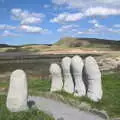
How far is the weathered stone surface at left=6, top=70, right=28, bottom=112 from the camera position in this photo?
1015 inches

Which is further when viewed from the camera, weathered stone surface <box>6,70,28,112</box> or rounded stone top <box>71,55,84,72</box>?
rounded stone top <box>71,55,84,72</box>

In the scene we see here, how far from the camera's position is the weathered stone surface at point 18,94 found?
25.8 metres

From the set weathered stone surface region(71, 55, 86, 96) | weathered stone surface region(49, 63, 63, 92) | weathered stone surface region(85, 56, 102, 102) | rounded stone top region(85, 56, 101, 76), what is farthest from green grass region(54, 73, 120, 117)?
rounded stone top region(85, 56, 101, 76)

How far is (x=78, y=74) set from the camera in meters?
33.3

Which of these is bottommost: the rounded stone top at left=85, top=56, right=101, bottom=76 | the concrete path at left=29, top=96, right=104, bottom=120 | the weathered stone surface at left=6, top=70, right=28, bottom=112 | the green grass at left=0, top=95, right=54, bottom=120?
the concrete path at left=29, top=96, right=104, bottom=120

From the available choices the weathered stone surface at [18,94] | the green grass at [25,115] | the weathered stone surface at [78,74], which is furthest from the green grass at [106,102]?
the green grass at [25,115]

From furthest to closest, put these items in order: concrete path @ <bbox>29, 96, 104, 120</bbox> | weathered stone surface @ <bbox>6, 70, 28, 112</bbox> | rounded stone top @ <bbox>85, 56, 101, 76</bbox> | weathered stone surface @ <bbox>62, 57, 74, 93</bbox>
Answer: weathered stone surface @ <bbox>62, 57, 74, 93</bbox> → rounded stone top @ <bbox>85, 56, 101, 76</bbox> → weathered stone surface @ <bbox>6, 70, 28, 112</bbox> → concrete path @ <bbox>29, 96, 104, 120</bbox>

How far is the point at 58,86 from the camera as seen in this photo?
3619 centimetres

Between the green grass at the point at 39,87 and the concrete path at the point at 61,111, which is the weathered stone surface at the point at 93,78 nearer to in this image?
the concrete path at the point at 61,111

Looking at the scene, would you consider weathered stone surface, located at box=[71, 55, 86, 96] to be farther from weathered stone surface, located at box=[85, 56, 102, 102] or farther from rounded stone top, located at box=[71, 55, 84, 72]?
weathered stone surface, located at box=[85, 56, 102, 102]

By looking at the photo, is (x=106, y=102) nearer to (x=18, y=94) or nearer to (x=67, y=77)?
(x=67, y=77)

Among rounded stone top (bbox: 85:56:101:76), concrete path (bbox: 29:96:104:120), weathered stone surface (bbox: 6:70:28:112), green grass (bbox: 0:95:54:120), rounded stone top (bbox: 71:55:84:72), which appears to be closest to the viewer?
green grass (bbox: 0:95:54:120)

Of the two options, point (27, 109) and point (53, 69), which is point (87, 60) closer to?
point (53, 69)

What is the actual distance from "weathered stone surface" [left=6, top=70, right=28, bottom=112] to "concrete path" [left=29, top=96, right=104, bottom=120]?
1.54 meters
